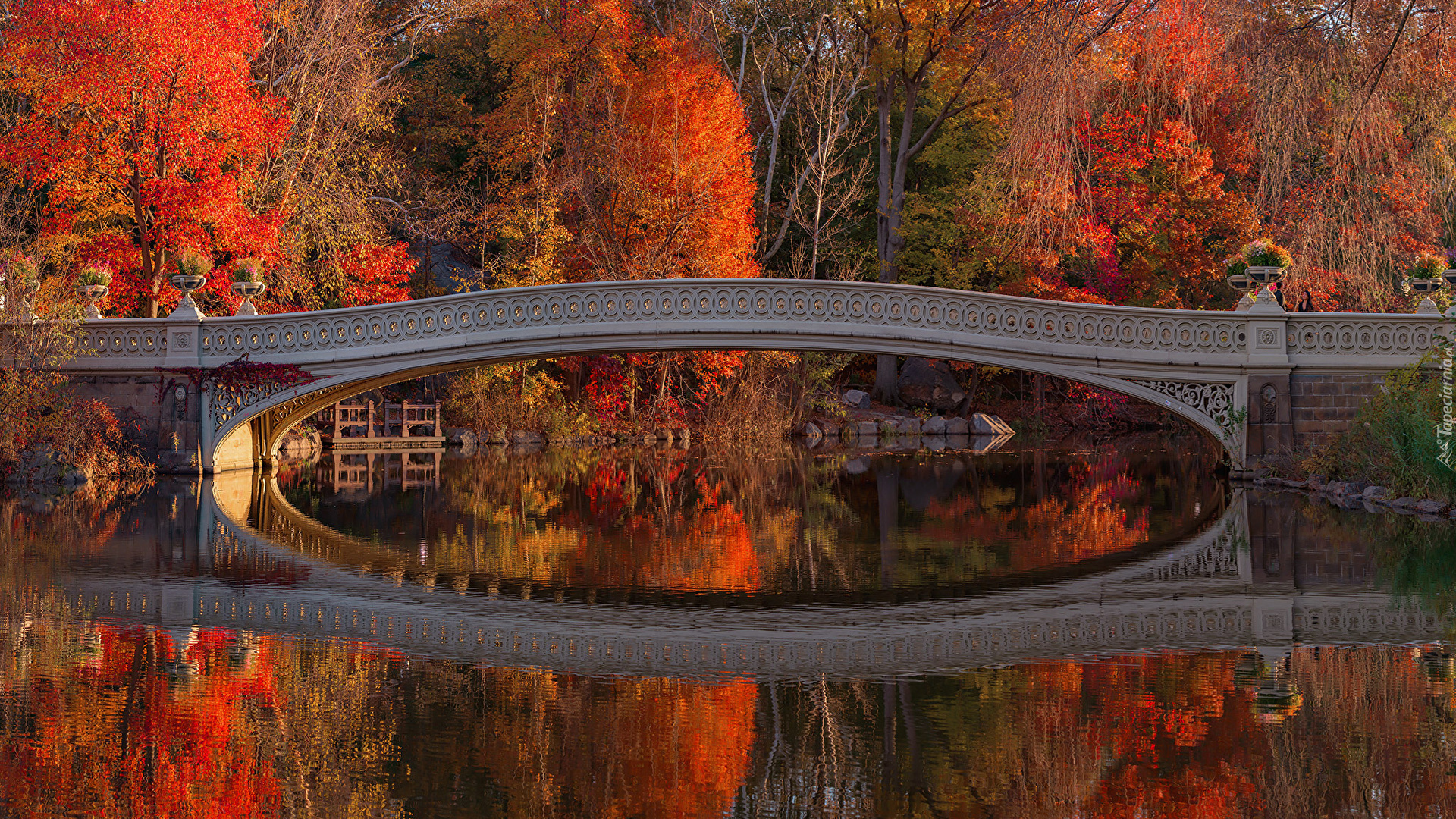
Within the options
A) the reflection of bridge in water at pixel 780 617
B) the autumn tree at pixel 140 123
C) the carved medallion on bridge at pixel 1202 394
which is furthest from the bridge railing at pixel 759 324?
the reflection of bridge in water at pixel 780 617

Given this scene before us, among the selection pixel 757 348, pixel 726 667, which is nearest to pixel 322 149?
pixel 757 348

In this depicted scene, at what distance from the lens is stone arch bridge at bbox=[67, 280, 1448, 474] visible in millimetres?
18406

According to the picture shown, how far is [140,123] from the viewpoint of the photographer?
2280 cm

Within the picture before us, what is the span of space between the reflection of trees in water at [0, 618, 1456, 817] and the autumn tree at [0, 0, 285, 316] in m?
17.7

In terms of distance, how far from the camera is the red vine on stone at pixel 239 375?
1969cm

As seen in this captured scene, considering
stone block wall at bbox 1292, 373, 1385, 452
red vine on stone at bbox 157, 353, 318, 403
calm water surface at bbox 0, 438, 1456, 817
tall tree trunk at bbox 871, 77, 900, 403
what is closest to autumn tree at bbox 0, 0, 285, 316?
red vine on stone at bbox 157, 353, 318, 403

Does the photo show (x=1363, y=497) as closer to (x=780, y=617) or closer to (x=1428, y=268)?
(x=1428, y=268)

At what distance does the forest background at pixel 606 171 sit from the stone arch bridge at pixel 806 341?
1152 millimetres

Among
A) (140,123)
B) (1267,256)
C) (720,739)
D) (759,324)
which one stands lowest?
(720,739)

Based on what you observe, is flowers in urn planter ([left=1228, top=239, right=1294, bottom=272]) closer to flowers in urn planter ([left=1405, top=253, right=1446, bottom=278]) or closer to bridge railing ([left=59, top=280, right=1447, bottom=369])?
bridge railing ([left=59, top=280, right=1447, bottom=369])

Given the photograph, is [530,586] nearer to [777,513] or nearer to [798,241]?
[777,513]

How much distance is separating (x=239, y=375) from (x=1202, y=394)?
511 inches

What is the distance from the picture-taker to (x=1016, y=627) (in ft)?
25.0

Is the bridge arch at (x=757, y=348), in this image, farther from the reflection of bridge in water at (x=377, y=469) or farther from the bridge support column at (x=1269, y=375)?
the reflection of bridge in water at (x=377, y=469)
